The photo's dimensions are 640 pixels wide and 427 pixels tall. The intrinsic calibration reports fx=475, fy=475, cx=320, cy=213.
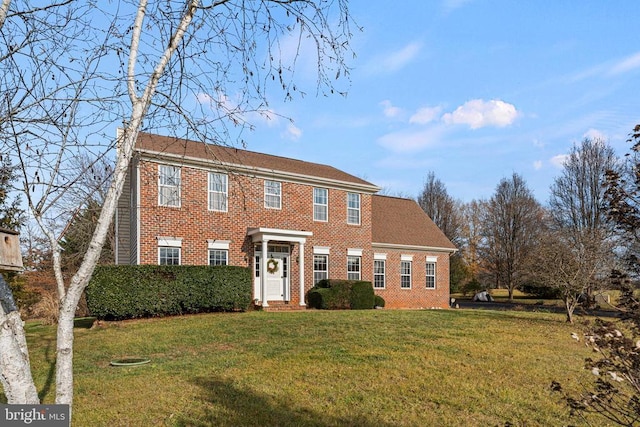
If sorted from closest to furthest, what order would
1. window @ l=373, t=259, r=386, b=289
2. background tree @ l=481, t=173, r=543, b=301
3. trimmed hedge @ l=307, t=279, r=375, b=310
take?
trimmed hedge @ l=307, t=279, r=375, b=310 → window @ l=373, t=259, r=386, b=289 → background tree @ l=481, t=173, r=543, b=301

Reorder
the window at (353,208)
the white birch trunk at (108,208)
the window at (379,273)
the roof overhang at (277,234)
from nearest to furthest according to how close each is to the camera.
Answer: the white birch trunk at (108,208) → the roof overhang at (277,234) → the window at (353,208) → the window at (379,273)

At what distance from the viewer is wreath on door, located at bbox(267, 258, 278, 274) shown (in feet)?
63.3

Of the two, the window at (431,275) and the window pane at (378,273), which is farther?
the window at (431,275)

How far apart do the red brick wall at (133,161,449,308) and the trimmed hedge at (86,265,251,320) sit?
4.44ft

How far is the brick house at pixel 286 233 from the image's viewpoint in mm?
16750

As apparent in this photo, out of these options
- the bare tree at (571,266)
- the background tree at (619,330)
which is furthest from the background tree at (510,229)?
the background tree at (619,330)

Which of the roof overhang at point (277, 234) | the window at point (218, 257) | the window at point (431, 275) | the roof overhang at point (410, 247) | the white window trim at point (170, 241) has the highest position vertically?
the roof overhang at point (277, 234)

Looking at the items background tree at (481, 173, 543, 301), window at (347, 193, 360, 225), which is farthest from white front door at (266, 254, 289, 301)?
background tree at (481, 173, 543, 301)

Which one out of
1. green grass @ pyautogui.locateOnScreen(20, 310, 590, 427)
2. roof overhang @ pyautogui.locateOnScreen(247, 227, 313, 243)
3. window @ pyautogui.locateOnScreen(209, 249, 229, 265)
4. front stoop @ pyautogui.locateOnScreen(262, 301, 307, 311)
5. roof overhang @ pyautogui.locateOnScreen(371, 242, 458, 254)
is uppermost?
roof overhang @ pyautogui.locateOnScreen(247, 227, 313, 243)

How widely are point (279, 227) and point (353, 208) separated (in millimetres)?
4257

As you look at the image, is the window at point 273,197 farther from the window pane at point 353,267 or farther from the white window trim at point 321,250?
the window pane at point 353,267

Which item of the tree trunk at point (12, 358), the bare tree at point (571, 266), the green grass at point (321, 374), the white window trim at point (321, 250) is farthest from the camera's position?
the white window trim at point (321, 250)

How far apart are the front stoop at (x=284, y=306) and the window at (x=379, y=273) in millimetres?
5175

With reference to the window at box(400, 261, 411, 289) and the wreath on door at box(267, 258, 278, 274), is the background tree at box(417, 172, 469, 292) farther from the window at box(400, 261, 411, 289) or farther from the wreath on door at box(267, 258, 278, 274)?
the wreath on door at box(267, 258, 278, 274)
